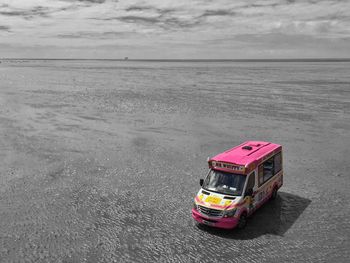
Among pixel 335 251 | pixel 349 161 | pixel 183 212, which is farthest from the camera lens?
pixel 349 161

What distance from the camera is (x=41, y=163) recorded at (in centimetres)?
2658

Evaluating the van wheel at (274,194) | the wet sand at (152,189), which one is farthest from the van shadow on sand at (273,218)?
the van wheel at (274,194)

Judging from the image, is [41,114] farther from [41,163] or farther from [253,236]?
[253,236]

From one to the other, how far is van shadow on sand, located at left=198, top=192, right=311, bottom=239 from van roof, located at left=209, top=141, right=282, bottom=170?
111 inches

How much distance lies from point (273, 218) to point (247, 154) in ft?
10.8

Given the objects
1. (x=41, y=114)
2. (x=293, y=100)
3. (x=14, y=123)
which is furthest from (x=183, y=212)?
(x=293, y=100)

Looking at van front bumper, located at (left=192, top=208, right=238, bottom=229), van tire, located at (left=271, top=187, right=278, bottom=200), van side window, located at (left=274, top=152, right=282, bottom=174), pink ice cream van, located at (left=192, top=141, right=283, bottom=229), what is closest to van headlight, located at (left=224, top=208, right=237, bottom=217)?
pink ice cream van, located at (left=192, top=141, right=283, bottom=229)

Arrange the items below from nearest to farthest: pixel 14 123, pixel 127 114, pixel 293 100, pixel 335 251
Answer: pixel 335 251 < pixel 14 123 < pixel 127 114 < pixel 293 100

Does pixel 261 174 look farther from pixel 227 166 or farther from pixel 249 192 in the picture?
pixel 227 166

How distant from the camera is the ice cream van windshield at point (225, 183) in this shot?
16.4 metres

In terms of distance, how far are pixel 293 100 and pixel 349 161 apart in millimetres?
35678

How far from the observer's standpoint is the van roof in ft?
55.1

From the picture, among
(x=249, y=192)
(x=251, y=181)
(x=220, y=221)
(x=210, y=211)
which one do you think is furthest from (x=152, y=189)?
(x=249, y=192)

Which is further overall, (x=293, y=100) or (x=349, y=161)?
(x=293, y=100)
